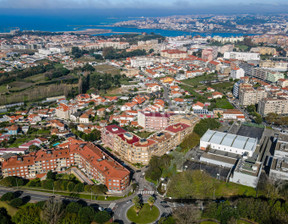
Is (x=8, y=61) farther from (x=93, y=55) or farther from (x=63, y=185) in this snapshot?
(x=63, y=185)

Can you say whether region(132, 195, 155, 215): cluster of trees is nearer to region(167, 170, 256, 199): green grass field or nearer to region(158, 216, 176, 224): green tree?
region(158, 216, 176, 224): green tree

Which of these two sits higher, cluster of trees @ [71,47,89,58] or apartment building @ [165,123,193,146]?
cluster of trees @ [71,47,89,58]


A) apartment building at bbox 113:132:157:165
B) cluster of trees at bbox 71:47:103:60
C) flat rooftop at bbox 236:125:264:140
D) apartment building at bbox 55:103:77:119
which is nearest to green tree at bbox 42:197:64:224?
apartment building at bbox 113:132:157:165

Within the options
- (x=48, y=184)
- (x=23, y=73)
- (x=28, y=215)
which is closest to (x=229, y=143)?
(x=48, y=184)

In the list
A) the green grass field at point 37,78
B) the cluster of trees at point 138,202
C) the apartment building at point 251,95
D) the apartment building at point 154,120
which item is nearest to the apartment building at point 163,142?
the apartment building at point 154,120

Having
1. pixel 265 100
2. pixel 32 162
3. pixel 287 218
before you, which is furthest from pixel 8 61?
pixel 287 218
